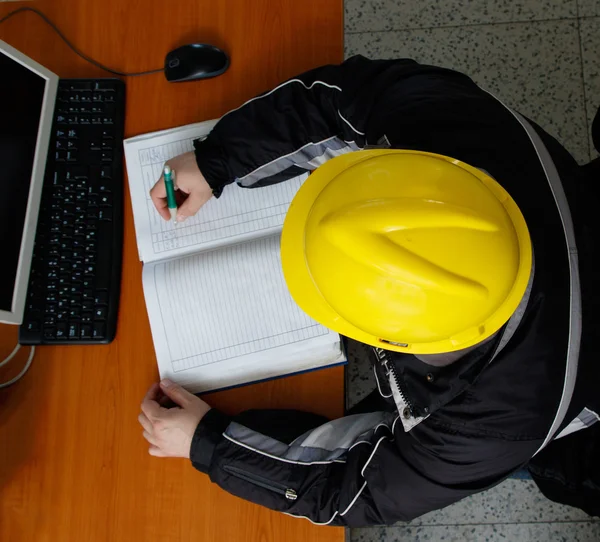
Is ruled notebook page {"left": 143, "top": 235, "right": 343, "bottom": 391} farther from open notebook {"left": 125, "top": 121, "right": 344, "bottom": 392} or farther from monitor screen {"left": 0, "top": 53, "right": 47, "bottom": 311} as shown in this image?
monitor screen {"left": 0, "top": 53, "right": 47, "bottom": 311}

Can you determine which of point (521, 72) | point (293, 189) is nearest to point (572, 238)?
point (293, 189)

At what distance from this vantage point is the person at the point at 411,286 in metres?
0.47

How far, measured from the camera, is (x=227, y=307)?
2.52ft

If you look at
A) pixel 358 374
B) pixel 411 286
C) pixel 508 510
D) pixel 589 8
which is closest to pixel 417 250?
pixel 411 286

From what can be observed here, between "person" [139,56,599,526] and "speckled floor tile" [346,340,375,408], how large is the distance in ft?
1.81

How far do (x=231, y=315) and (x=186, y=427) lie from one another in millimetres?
176

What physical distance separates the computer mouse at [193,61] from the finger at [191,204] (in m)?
0.21

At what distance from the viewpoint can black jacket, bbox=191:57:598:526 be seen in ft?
1.98

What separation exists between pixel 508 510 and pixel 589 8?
1.45m

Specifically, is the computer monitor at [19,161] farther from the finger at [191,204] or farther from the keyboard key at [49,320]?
the finger at [191,204]

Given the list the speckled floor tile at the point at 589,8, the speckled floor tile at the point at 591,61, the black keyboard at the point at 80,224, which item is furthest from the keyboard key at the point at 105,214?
the speckled floor tile at the point at 589,8

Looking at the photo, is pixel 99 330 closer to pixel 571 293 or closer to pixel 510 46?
pixel 571 293

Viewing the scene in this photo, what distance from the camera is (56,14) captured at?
0.88 m

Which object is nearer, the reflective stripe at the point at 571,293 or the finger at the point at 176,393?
the reflective stripe at the point at 571,293
